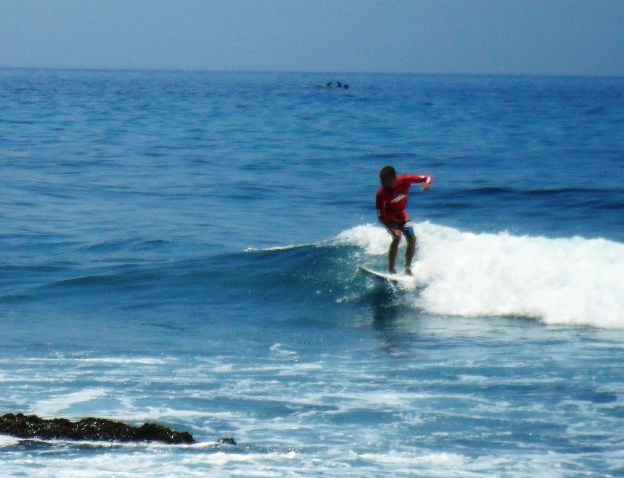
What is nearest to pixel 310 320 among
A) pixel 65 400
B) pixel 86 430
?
pixel 65 400

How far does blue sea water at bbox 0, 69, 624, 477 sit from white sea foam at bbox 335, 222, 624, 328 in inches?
1.5

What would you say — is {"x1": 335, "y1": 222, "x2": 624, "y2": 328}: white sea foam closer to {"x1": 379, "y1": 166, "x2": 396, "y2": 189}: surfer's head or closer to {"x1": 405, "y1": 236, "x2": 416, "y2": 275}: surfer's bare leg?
Answer: {"x1": 405, "y1": 236, "x2": 416, "y2": 275}: surfer's bare leg

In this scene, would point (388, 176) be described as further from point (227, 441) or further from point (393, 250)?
point (227, 441)

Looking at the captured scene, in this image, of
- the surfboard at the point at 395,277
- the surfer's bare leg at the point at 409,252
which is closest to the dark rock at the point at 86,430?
the surfer's bare leg at the point at 409,252

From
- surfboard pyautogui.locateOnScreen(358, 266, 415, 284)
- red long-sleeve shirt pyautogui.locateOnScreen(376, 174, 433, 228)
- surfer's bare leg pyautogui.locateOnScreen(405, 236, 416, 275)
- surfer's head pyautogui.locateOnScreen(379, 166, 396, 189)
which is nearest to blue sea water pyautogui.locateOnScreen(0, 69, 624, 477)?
surfboard pyautogui.locateOnScreen(358, 266, 415, 284)

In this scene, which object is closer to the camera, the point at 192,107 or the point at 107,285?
the point at 107,285

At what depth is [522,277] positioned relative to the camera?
1423 centimetres

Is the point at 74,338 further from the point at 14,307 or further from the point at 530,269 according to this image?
the point at 530,269

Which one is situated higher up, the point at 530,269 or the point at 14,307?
the point at 530,269

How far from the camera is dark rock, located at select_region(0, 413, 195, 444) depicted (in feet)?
24.3

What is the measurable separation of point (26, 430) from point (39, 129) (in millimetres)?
40750

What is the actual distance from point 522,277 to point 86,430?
8061mm

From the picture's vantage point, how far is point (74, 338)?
11.7m

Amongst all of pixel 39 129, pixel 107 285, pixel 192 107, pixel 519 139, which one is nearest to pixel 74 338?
pixel 107 285
